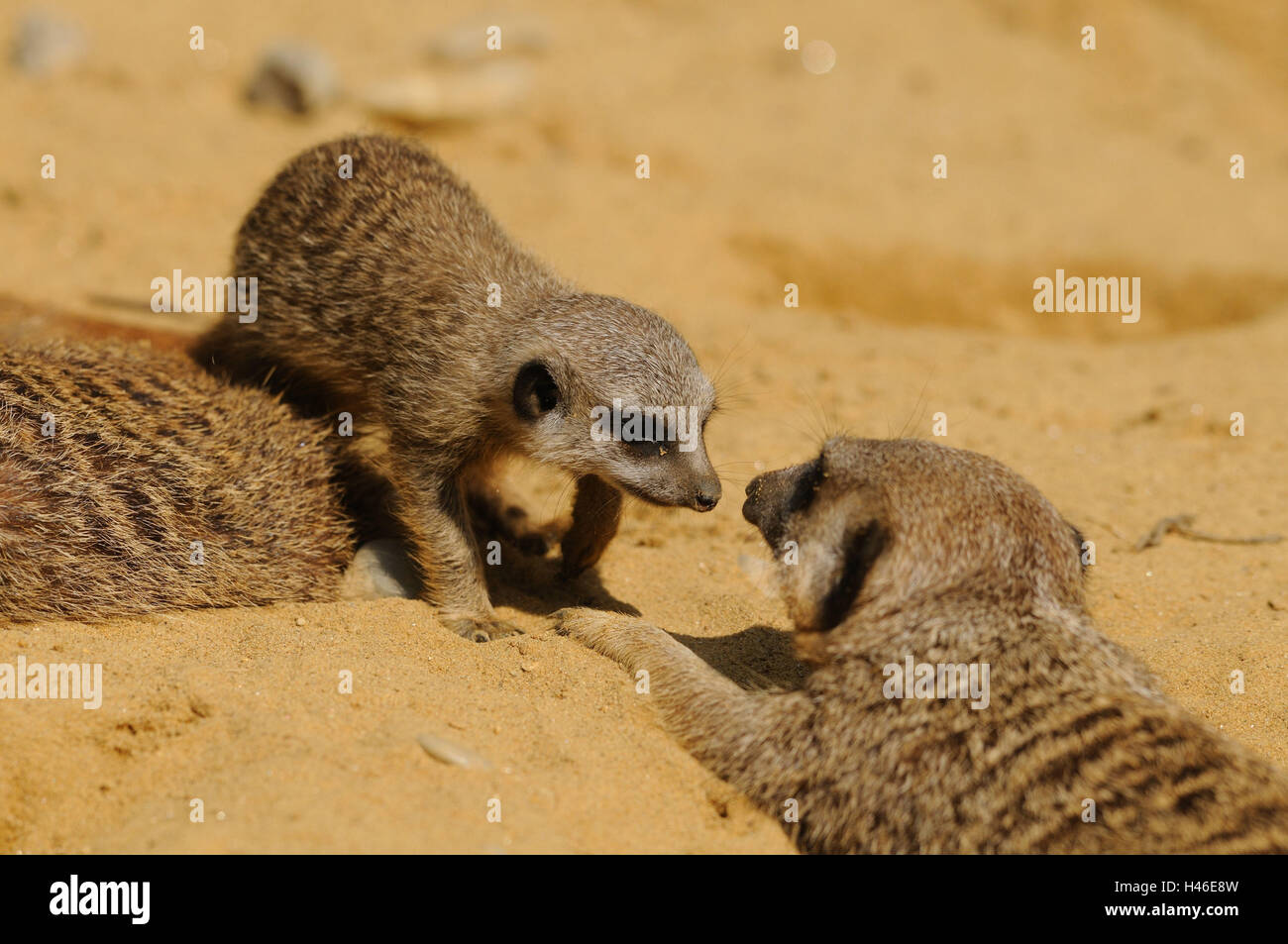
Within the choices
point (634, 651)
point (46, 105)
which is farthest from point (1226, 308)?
point (46, 105)

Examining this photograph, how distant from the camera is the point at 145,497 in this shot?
4.52 m

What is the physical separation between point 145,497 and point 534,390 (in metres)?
1.55

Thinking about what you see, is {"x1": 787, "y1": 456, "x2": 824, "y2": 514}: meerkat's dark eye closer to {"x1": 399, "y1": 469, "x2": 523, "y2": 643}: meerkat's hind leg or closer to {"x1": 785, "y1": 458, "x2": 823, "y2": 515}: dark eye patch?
{"x1": 785, "y1": 458, "x2": 823, "y2": 515}: dark eye patch

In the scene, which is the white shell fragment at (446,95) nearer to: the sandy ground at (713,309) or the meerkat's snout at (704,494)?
the sandy ground at (713,309)

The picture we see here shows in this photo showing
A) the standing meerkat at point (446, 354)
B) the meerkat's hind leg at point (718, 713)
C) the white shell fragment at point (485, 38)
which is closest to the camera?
the meerkat's hind leg at point (718, 713)

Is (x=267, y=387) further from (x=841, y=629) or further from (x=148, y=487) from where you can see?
(x=841, y=629)

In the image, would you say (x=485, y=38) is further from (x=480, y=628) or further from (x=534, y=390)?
(x=480, y=628)

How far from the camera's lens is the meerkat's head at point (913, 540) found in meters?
3.78

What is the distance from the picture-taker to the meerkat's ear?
195 inches

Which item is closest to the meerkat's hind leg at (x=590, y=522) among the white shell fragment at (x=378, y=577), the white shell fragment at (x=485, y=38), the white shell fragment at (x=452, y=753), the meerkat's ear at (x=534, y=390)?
the meerkat's ear at (x=534, y=390)

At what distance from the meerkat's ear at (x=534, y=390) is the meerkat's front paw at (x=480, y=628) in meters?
0.85

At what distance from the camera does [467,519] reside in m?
5.11

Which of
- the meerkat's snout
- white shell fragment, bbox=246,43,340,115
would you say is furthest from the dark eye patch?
white shell fragment, bbox=246,43,340,115

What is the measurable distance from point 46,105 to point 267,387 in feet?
22.1
